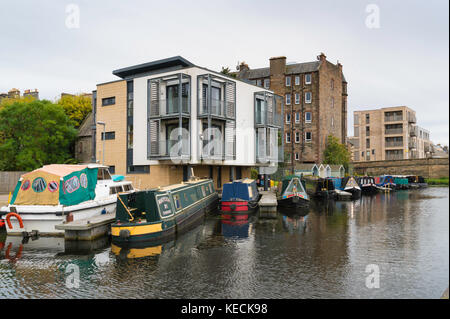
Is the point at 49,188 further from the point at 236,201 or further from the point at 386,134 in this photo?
the point at 386,134

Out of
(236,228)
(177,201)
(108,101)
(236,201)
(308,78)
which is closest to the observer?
(177,201)

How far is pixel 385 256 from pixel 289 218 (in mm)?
10310

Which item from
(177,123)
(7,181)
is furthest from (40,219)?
(7,181)

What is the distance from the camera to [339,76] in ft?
196

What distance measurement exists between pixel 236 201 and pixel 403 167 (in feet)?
176

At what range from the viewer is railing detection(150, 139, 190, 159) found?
26.4 metres

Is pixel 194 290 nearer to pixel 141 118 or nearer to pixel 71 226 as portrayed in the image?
pixel 71 226

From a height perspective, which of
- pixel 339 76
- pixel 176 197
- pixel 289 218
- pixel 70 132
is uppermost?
pixel 339 76

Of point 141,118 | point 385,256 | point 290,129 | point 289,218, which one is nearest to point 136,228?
point 385,256

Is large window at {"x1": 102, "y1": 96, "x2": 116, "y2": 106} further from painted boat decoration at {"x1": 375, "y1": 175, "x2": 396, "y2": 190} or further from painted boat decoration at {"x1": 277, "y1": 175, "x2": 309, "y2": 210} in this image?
painted boat decoration at {"x1": 375, "y1": 175, "x2": 396, "y2": 190}

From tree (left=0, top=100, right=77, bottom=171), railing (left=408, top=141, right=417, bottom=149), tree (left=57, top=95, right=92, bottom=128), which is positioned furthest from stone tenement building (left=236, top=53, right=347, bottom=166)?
tree (left=0, top=100, right=77, bottom=171)

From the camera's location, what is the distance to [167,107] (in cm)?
2773

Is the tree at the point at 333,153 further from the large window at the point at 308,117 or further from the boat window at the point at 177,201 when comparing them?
the boat window at the point at 177,201

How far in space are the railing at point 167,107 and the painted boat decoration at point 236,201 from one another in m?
7.51
